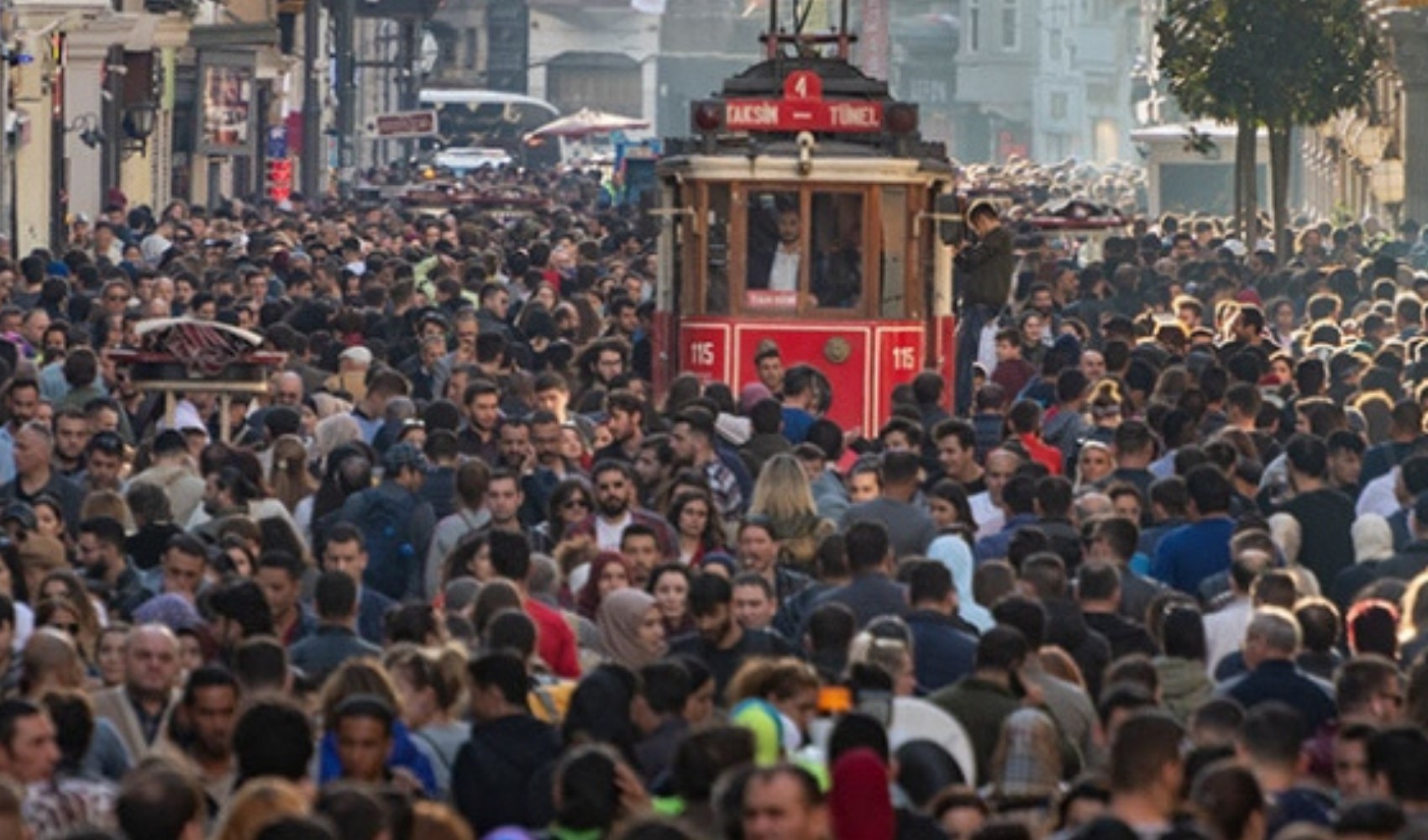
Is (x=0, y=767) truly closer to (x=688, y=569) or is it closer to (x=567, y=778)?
(x=567, y=778)

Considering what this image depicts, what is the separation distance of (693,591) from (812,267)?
12482 millimetres

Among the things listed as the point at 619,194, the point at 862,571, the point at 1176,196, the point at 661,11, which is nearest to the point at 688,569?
the point at 862,571

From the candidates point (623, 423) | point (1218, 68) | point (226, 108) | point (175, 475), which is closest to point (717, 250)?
point (623, 423)

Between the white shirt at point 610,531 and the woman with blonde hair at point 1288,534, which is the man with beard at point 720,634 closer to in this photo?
the white shirt at point 610,531

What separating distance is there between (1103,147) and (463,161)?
7981 cm

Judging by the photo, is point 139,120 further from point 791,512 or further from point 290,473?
point 791,512

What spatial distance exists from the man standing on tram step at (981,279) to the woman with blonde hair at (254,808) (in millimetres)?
20111

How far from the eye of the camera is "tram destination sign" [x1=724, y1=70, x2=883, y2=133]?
28.6 m

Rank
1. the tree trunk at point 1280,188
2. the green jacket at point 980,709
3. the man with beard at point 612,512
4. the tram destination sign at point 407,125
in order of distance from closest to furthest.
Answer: the green jacket at point 980,709 < the man with beard at point 612,512 < the tree trunk at point 1280,188 < the tram destination sign at point 407,125

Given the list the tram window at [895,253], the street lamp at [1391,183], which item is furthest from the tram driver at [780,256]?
the street lamp at [1391,183]

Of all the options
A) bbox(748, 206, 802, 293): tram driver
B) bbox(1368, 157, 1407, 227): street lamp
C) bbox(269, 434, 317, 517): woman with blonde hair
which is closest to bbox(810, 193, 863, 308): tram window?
bbox(748, 206, 802, 293): tram driver

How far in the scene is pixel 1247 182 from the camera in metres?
51.0

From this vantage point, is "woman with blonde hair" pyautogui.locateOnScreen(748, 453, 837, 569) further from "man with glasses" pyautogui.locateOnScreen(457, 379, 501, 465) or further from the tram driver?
the tram driver

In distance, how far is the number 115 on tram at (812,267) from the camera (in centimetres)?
2778
